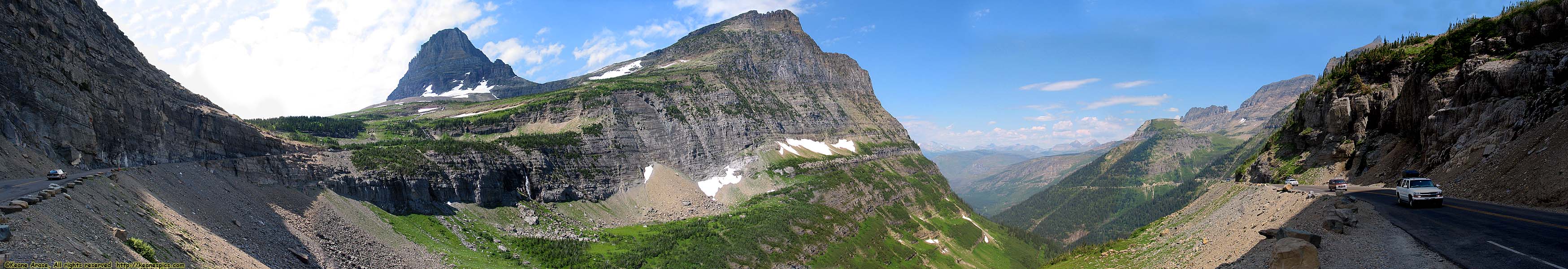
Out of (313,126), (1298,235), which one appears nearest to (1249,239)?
(1298,235)

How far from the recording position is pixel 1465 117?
40.1 m

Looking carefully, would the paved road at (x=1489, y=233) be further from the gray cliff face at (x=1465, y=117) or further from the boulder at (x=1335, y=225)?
the gray cliff face at (x=1465, y=117)

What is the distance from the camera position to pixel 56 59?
44.9 meters

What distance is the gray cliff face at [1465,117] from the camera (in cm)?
3084

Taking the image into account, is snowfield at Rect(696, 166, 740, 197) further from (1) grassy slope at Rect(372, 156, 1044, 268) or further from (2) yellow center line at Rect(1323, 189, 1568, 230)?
(2) yellow center line at Rect(1323, 189, 1568, 230)

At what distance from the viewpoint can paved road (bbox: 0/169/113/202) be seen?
2672cm

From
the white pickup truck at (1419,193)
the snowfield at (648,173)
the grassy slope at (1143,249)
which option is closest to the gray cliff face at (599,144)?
the snowfield at (648,173)

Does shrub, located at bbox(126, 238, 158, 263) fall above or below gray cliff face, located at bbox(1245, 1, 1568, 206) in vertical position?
below

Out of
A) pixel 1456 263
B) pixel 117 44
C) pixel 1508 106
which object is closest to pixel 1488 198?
pixel 1508 106

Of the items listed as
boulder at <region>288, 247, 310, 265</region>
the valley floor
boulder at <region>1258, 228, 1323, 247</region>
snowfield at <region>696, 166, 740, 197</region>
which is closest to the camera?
the valley floor

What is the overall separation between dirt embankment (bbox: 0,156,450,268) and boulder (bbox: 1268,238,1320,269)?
38.4 metres

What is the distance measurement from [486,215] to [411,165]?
13695 mm

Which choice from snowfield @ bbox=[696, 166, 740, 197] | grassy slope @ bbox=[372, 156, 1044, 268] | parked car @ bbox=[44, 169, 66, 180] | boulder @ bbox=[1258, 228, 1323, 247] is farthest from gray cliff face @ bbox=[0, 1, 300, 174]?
snowfield @ bbox=[696, 166, 740, 197]

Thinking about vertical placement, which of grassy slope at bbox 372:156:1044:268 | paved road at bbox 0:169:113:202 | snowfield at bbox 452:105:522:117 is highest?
snowfield at bbox 452:105:522:117
